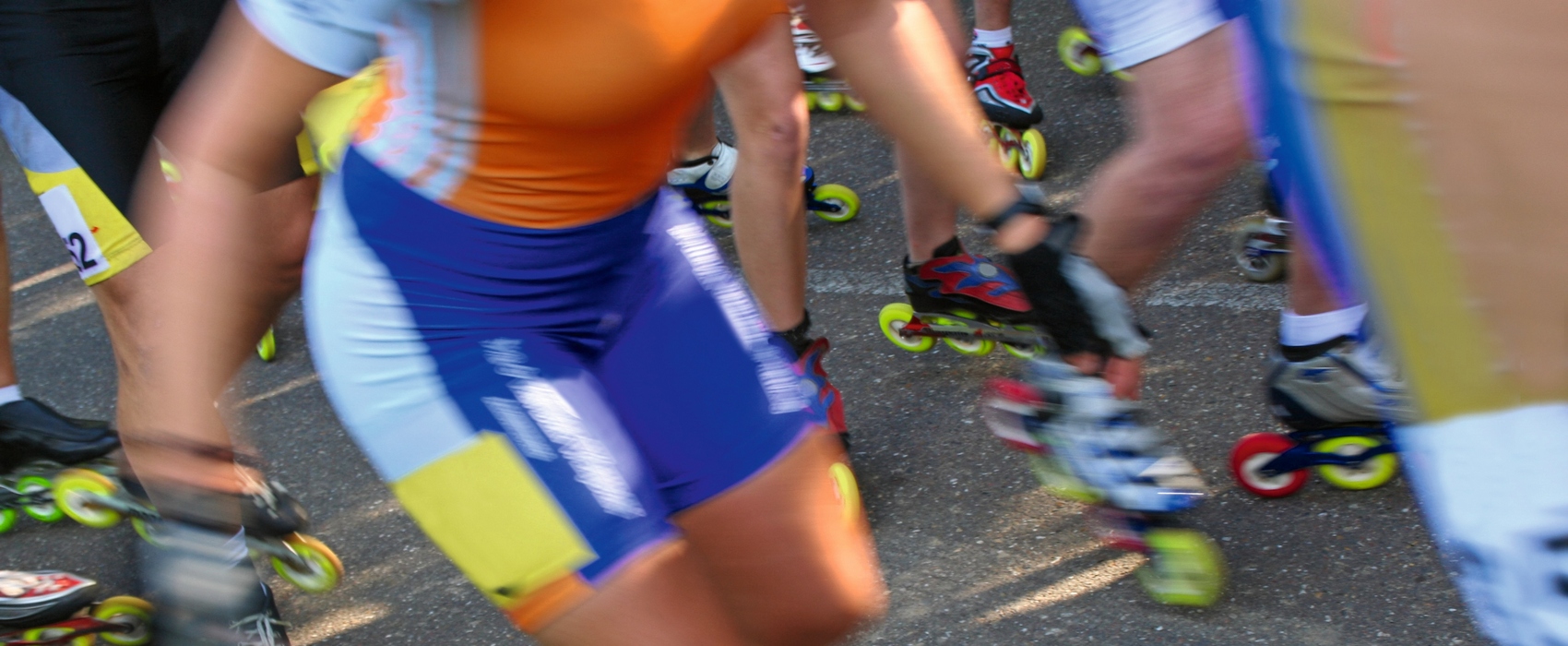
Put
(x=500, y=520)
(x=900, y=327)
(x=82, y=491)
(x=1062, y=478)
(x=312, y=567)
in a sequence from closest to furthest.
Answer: (x=500, y=520)
(x=1062, y=478)
(x=312, y=567)
(x=82, y=491)
(x=900, y=327)

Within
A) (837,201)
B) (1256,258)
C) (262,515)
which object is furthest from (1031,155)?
(262,515)

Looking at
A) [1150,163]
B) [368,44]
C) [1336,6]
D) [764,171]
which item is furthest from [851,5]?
[764,171]

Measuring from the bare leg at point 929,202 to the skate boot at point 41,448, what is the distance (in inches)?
83.8

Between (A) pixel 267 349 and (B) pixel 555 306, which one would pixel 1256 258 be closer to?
(B) pixel 555 306

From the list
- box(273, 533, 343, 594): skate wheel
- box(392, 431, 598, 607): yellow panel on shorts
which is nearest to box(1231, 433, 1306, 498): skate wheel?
box(392, 431, 598, 607): yellow panel on shorts

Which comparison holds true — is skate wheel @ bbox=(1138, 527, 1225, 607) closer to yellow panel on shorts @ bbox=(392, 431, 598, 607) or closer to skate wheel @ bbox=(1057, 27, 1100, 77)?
yellow panel on shorts @ bbox=(392, 431, 598, 607)

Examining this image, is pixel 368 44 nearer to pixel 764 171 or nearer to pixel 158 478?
pixel 158 478

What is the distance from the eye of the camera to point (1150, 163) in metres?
2.63

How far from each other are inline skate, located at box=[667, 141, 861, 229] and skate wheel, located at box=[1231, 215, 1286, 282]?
1.36 meters

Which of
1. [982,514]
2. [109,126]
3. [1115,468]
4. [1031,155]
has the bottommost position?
[982,514]

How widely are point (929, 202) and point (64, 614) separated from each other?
7.12 feet

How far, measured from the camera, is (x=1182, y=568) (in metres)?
2.55

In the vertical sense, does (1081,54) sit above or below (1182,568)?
above

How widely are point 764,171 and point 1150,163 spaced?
2.98 ft
